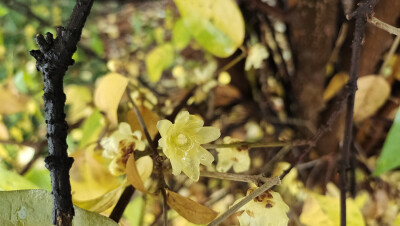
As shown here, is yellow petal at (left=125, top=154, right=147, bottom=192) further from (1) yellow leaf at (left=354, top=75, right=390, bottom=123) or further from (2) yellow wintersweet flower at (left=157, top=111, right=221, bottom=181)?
(1) yellow leaf at (left=354, top=75, right=390, bottom=123)

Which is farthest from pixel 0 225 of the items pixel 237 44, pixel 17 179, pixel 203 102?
pixel 203 102

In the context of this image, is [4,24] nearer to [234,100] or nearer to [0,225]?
[234,100]

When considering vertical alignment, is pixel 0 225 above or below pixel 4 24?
below

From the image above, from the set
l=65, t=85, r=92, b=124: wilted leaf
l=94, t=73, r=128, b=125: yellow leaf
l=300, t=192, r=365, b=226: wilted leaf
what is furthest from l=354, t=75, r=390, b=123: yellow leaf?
l=65, t=85, r=92, b=124: wilted leaf

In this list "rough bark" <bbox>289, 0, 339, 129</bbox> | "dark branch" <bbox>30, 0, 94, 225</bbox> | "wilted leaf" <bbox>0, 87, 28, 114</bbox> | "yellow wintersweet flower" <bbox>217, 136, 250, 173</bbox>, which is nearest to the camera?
"dark branch" <bbox>30, 0, 94, 225</bbox>

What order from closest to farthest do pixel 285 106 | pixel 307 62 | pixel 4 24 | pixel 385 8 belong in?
pixel 385 8 < pixel 307 62 < pixel 285 106 < pixel 4 24

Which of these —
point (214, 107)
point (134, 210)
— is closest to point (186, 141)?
point (134, 210)

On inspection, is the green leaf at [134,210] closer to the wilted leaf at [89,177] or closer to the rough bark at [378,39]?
the wilted leaf at [89,177]
